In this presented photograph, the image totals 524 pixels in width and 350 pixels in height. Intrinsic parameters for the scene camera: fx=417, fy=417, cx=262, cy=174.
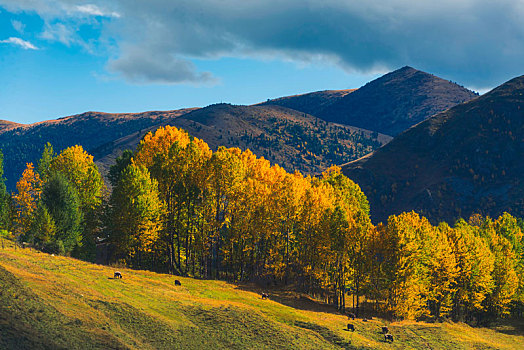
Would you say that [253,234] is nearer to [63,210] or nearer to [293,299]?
[293,299]

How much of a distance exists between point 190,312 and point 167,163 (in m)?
34.4

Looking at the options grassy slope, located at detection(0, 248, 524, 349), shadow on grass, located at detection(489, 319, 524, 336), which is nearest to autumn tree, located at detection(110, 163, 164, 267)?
grassy slope, located at detection(0, 248, 524, 349)

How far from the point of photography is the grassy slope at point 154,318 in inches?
1409

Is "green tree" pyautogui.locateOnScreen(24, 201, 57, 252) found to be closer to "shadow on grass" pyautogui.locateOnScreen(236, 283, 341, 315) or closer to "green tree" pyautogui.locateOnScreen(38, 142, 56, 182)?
"green tree" pyautogui.locateOnScreen(38, 142, 56, 182)

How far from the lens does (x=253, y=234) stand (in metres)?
79.0

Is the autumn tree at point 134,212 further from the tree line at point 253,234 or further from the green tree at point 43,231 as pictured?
the green tree at point 43,231

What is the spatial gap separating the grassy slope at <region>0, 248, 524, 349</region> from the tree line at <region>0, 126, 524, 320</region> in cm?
869

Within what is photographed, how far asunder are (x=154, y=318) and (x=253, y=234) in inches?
1433

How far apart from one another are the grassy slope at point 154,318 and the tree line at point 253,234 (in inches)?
342

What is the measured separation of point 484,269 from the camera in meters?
83.8

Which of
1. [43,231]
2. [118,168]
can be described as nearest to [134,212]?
[43,231]

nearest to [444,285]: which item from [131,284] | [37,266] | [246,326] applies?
[246,326]

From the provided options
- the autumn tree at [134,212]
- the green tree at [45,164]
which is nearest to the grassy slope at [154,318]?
the autumn tree at [134,212]

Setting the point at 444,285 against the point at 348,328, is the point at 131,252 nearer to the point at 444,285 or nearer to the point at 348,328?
the point at 348,328
